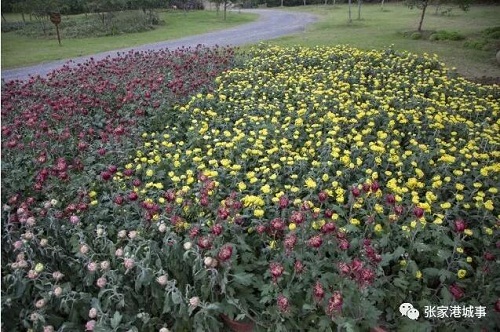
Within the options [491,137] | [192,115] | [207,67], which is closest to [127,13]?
[207,67]

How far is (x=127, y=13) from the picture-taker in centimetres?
3028

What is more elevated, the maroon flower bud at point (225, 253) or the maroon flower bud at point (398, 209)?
the maroon flower bud at point (225, 253)

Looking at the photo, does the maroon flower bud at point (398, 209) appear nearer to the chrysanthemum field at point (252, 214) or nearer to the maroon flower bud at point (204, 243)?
the chrysanthemum field at point (252, 214)

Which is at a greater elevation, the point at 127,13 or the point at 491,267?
the point at 127,13

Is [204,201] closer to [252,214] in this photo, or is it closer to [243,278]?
[252,214]

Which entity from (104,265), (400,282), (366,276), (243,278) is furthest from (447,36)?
(104,265)

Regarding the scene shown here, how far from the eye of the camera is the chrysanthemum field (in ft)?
9.16

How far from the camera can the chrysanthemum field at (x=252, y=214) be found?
9.16ft

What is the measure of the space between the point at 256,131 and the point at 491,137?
116 inches

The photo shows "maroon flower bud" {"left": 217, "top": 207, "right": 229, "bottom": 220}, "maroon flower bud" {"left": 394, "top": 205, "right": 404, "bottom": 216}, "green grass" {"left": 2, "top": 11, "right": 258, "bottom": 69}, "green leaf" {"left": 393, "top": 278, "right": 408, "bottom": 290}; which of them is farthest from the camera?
"green grass" {"left": 2, "top": 11, "right": 258, "bottom": 69}

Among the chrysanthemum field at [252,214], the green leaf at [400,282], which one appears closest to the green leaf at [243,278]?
the chrysanthemum field at [252,214]

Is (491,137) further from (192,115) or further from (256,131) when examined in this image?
(192,115)

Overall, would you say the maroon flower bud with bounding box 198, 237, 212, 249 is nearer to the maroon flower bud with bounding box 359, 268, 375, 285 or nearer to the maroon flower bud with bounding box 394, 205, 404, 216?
the maroon flower bud with bounding box 359, 268, 375, 285

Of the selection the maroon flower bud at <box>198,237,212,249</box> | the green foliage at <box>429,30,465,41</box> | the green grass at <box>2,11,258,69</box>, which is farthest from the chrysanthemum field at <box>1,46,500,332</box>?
the green foliage at <box>429,30,465,41</box>
